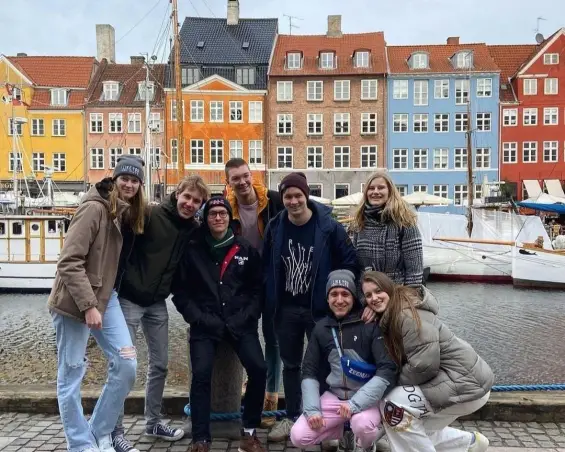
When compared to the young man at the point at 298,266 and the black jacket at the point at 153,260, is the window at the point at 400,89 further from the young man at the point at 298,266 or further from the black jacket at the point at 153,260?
the black jacket at the point at 153,260

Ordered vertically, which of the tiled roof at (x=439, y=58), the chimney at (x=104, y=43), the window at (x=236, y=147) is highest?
the chimney at (x=104, y=43)

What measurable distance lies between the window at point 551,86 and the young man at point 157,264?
46.7 meters

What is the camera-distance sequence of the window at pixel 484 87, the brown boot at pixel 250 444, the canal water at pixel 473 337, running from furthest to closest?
the window at pixel 484 87
the canal water at pixel 473 337
the brown boot at pixel 250 444

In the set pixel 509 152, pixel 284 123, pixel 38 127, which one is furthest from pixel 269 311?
pixel 38 127

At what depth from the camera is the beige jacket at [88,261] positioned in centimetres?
391

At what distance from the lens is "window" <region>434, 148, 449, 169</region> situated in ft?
152

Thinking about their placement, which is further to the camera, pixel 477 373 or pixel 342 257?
pixel 342 257

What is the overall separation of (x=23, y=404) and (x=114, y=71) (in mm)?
47590

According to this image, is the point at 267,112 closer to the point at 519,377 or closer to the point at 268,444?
the point at 519,377

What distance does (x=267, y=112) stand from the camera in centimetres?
4641

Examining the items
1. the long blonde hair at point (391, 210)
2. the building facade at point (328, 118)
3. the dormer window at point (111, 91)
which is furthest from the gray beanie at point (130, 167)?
the dormer window at point (111, 91)

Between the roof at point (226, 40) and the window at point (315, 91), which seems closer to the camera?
the window at point (315, 91)

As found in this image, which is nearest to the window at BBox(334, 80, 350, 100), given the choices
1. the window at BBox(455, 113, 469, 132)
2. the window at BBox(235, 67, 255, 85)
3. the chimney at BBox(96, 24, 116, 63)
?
the window at BBox(235, 67, 255, 85)

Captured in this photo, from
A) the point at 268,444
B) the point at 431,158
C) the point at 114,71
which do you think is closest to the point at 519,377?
the point at 268,444
